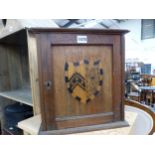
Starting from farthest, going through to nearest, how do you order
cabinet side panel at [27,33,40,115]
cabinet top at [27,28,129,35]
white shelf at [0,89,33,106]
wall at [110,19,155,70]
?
wall at [110,19,155,70], white shelf at [0,89,33,106], cabinet side panel at [27,33,40,115], cabinet top at [27,28,129,35]

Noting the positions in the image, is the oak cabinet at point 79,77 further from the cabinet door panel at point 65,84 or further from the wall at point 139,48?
the wall at point 139,48

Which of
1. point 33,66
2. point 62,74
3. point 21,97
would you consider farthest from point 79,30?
point 21,97

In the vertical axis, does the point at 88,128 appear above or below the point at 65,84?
below

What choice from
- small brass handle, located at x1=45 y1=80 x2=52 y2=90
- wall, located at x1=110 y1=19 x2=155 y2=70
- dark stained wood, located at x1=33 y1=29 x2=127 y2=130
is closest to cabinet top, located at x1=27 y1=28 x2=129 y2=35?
dark stained wood, located at x1=33 y1=29 x2=127 y2=130

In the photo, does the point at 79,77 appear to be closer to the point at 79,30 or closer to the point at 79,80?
the point at 79,80

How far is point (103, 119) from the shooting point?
3.00ft

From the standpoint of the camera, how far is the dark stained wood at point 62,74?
80 cm

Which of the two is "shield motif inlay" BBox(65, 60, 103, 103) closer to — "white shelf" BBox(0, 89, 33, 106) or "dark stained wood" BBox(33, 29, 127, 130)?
"dark stained wood" BBox(33, 29, 127, 130)

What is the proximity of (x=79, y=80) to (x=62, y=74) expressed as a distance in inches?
3.9

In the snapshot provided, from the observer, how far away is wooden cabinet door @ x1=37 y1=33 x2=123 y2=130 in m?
0.81

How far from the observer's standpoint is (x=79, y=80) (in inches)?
33.6
